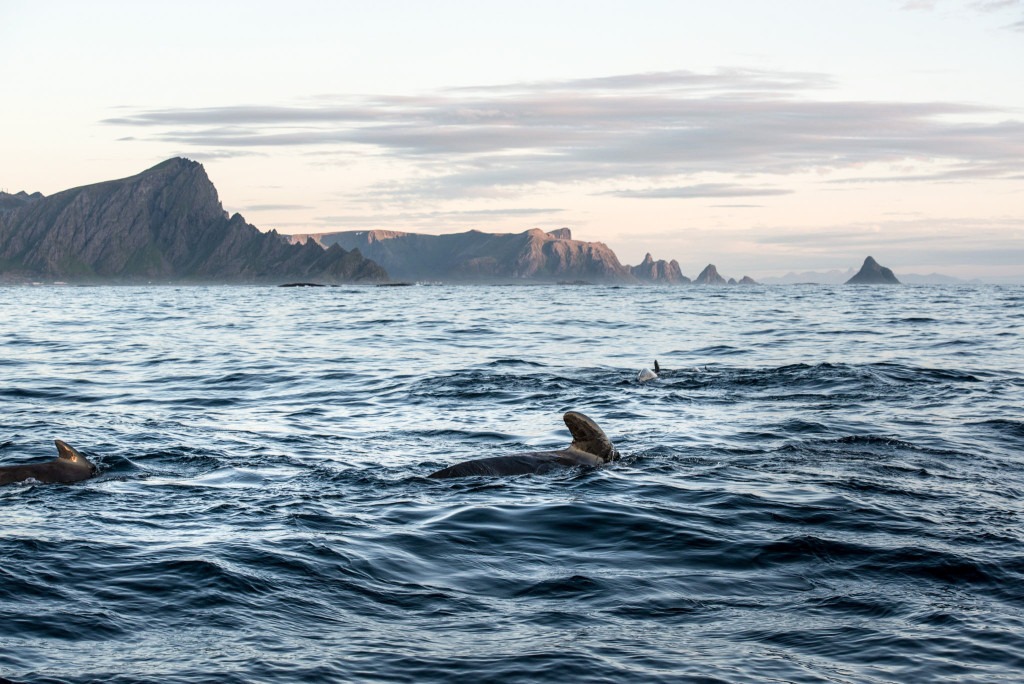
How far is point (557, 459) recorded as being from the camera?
16.2 m

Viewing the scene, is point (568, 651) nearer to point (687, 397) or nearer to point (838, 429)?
point (838, 429)

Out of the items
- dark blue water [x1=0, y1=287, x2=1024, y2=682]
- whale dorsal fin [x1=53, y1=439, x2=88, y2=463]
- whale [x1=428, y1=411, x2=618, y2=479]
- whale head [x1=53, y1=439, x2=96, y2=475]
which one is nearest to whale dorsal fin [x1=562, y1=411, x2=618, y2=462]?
whale [x1=428, y1=411, x2=618, y2=479]

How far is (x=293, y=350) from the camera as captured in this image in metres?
40.4

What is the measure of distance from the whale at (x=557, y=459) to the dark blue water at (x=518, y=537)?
1.30ft

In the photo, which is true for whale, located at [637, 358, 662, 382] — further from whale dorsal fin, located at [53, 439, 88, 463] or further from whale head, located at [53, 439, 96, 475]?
whale dorsal fin, located at [53, 439, 88, 463]

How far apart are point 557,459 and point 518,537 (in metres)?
4.12

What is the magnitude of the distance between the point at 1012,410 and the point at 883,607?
1446 cm

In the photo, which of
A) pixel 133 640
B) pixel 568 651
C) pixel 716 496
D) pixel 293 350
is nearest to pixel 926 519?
pixel 716 496

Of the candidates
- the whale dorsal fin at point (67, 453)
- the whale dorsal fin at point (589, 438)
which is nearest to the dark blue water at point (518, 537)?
the whale dorsal fin at point (589, 438)

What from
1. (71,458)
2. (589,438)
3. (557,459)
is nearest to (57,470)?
(71,458)

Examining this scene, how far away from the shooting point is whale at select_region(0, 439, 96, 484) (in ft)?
47.1

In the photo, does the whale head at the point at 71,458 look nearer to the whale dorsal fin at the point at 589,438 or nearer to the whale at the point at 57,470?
the whale at the point at 57,470

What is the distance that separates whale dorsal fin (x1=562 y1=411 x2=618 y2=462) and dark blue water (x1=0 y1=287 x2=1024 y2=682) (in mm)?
507

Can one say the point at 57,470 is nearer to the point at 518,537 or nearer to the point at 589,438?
the point at 518,537
